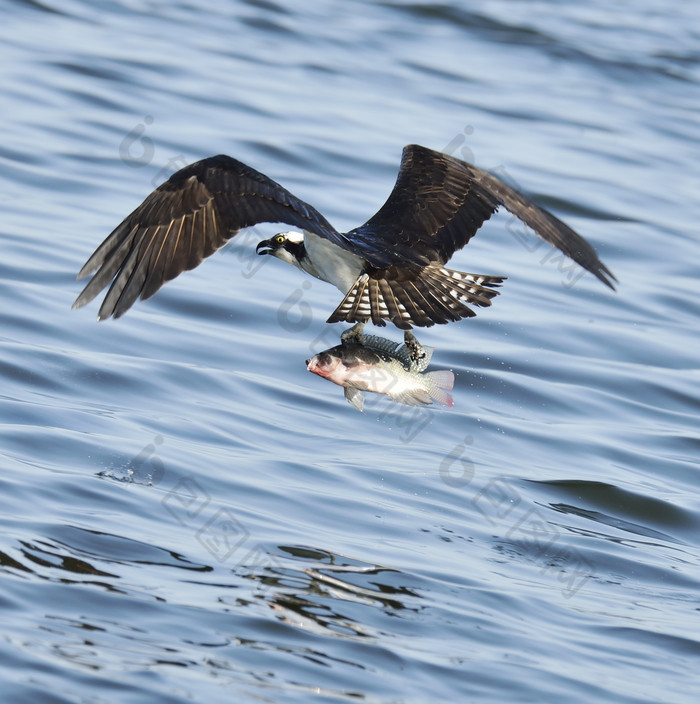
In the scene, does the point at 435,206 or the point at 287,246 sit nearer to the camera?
the point at 287,246

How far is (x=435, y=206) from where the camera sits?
7.80m

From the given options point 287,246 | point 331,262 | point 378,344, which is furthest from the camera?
point 287,246

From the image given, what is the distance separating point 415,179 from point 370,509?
6.85ft

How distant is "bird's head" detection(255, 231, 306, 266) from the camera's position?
7.62 metres

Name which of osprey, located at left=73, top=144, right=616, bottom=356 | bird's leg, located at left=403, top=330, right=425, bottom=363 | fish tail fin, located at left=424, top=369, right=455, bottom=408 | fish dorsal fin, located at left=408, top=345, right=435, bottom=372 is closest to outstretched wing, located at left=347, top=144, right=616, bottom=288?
osprey, located at left=73, top=144, right=616, bottom=356

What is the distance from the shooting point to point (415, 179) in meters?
7.96

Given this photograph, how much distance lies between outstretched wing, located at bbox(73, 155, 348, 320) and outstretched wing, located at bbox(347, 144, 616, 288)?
0.98m

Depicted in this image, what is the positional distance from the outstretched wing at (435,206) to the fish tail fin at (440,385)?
1159 millimetres

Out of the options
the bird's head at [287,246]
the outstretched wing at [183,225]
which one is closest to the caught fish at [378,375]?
the outstretched wing at [183,225]

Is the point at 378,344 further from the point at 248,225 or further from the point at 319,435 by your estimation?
the point at 319,435

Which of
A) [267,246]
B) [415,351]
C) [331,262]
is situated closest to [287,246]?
[267,246]

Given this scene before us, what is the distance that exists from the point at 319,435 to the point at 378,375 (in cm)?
239

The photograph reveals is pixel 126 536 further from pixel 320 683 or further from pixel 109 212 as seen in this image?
pixel 109 212

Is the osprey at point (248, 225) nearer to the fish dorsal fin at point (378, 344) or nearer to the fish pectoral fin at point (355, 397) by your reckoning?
the fish dorsal fin at point (378, 344)
